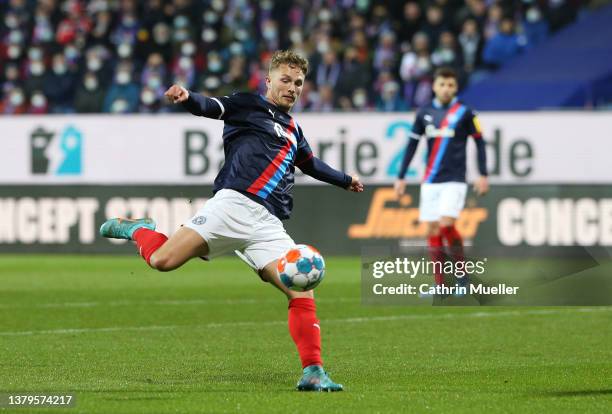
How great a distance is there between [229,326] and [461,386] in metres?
3.60

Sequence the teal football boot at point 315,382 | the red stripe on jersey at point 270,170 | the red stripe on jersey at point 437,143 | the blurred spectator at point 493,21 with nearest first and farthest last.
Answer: the teal football boot at point 315,382 → the red stripe on jersey at point 270,170 → the red stripe on jersey at point 437,143 → the blurred spectator at point 493,21

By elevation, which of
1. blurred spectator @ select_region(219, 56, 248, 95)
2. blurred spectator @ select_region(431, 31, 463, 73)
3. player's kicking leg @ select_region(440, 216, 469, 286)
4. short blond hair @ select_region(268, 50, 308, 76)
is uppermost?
blurred spectator @ select_region(431, 31, 463, 73)

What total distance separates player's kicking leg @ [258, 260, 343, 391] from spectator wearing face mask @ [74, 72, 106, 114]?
1439 centimetres

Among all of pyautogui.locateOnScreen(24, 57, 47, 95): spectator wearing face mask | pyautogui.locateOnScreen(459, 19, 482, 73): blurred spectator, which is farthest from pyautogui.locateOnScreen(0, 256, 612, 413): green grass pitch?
pyautogui.locateOnScreen(24, 57, 47, 95): spectator wearing face mask

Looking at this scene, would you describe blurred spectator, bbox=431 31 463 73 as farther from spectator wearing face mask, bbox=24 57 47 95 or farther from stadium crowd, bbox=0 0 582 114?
spectator wearing face mask, bbox=24 57 47 95

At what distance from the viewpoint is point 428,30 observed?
21.1 m

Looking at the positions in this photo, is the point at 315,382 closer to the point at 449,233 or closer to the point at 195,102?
the point at 195,102

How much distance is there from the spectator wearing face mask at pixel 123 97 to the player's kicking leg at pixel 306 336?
14.2 meters

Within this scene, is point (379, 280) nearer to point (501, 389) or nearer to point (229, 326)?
point (229, 326)

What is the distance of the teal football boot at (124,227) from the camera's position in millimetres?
7723

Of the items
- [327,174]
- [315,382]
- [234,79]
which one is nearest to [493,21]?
[234,79]

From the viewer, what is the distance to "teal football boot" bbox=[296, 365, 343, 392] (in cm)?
680

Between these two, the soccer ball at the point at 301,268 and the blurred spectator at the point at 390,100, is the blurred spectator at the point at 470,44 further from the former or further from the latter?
the soccer ball at the point at 301,268

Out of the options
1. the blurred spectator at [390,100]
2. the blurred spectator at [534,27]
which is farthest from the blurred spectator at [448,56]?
the blurred spectator at [534,27]
